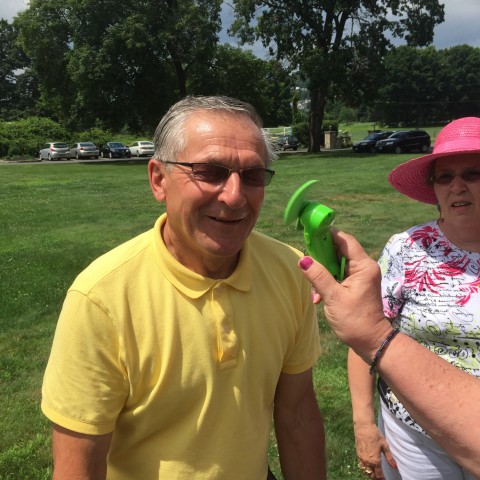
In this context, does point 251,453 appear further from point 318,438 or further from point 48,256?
point 48,256

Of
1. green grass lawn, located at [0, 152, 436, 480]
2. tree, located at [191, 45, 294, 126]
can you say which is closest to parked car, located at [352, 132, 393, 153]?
tree, located at [191, 45, 294, 126]

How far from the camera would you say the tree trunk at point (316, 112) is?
36.0m

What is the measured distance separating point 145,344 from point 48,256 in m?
7.73

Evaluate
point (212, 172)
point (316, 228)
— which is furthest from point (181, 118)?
point (316, 228)

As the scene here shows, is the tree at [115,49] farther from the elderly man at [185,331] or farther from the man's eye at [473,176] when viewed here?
the elderly man at [185,331]

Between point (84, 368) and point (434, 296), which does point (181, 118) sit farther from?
point (434, 296)

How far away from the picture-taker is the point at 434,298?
2.30 metres

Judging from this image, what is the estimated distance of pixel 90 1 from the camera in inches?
1294

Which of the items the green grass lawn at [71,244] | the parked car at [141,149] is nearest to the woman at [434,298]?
the green grass lawn at [71,244]

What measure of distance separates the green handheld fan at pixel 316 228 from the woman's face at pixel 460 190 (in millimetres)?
1063

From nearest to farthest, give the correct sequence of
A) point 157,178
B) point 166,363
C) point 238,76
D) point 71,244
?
point 166,363 < point 157,178 < point 71,244 < point 238,76

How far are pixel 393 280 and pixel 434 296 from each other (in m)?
0.21

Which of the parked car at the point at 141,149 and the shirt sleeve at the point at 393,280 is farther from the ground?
the parked car at the point at 141,149

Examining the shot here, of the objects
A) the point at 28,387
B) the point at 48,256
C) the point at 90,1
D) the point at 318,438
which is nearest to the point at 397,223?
the point at 48,256
